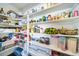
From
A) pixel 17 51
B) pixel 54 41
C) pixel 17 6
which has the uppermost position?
pixel 17 6

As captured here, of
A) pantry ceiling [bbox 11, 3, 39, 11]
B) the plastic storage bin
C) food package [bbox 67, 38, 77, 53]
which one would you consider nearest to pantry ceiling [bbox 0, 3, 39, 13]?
pantry ceiling [bbox 11, 3, 39, 11]

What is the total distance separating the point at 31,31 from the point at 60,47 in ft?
1.29

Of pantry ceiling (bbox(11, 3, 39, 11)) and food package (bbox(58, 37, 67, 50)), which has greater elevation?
pantry ceiling (bbox(11, 3, 39, 11))

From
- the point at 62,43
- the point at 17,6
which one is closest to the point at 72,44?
the point at 62,43

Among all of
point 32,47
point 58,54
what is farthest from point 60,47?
point 32,47

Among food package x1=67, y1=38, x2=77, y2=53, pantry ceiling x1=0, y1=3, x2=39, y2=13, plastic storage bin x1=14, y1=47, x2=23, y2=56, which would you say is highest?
pantry ceiling x1=0, y1=3, x2=39, y2=13

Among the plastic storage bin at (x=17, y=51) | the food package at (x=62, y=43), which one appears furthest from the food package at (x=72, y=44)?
the plastic storage bin at (x=17, y=51)

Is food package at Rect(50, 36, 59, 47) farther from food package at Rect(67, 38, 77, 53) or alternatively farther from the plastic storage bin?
the plastic storage bin

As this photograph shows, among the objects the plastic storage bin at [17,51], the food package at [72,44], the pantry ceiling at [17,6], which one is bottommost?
the plastic storage bin at [17,51]

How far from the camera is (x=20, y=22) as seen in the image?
5.41 ft

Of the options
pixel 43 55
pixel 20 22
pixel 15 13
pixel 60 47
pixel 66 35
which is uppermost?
pixel 15 13

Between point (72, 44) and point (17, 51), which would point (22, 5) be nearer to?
point (17, 51)

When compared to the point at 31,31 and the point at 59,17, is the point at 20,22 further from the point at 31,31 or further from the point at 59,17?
the point at 59,17

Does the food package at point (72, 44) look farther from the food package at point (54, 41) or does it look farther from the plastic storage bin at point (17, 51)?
the plastic storage bin at point (17, 51)
